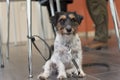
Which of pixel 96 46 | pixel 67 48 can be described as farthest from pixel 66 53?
pixel 96 46

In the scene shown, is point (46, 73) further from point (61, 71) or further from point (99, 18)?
point (99, 18)

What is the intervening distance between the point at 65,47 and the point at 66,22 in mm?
147

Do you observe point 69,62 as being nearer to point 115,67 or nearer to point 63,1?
point 115,67

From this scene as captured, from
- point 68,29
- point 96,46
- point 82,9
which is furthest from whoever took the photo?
point 82,9

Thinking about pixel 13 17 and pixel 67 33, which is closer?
pixel 67 33

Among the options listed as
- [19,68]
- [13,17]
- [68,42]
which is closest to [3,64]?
[19,68]

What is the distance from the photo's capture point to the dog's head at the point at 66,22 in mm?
1459

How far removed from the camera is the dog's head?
1.46 meters

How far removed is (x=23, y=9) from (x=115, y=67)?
2.70 metres

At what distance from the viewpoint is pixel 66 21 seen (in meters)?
1.47

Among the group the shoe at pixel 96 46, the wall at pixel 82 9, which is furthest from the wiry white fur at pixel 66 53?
the wall at pixel 82 9

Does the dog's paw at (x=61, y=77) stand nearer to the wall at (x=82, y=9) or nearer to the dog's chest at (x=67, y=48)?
the dog's chest at (x=67, y=48)

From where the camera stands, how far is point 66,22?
147 centimetres

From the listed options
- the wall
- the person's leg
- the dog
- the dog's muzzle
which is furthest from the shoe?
the wall
